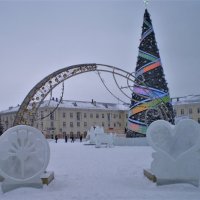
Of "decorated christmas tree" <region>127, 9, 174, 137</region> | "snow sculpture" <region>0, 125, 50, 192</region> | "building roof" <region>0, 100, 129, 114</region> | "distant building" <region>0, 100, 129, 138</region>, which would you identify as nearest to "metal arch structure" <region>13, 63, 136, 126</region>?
"snow sculpture" <region>0, 125, 50, 192</region>

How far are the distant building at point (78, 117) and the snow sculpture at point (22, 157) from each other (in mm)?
72173

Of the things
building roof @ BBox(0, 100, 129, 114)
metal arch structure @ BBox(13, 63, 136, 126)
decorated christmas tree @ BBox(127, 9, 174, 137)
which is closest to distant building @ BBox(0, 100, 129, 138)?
building roof @ BBox(0, 100, 129, 114)

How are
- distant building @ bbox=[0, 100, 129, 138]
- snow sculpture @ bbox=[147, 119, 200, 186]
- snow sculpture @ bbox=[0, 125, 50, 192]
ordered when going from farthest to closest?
distant building @ bbox=[0, 100, 129, 138], snow sculpture @ bbox=[147, 119, 200, 186], snow sculpture @ bbox=[0, 125, 50, 192]

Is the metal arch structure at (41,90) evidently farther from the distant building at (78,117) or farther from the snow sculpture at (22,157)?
the distant building at (78,117)

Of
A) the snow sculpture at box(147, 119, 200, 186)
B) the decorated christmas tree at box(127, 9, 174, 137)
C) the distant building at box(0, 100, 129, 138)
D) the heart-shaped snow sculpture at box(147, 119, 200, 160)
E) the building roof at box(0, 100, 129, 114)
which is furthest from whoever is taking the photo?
the building roof at box(0, 100, 129, 114)

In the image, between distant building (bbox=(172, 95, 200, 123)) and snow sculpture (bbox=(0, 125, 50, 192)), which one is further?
distant building (bbox=(172, 95, 200, 123))

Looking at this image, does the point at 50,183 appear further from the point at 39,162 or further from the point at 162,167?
the point at 162,167

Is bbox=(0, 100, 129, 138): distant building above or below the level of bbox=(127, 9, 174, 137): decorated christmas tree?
below

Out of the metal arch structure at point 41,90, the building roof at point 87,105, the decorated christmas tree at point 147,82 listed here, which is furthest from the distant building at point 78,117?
the metal arch structure at point 41,90

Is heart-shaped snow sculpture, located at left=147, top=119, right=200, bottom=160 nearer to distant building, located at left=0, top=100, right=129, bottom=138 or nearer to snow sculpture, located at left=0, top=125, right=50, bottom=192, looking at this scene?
snow sculpture, located at left=0, top=125, right=50, bottom=192

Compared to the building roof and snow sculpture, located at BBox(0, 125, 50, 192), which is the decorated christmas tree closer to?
snow sculpture, located at BBox(0, 125, 50, 192)

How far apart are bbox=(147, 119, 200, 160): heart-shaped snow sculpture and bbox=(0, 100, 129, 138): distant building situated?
→ 72.4m

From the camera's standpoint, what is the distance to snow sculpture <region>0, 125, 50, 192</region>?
9.23 m

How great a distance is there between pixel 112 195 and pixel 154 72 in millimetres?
24057
